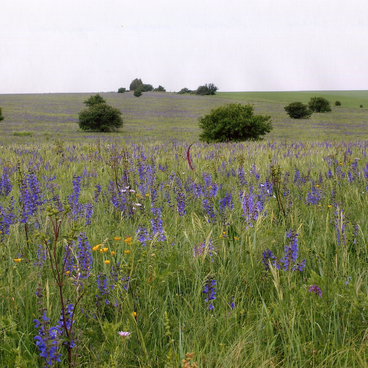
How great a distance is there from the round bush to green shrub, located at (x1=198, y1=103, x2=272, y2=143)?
46.7 feet

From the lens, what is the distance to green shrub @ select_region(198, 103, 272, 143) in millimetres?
14969

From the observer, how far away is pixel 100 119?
2822cm

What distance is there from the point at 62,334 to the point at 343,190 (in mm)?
3527

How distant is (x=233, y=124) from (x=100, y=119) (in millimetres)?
16376

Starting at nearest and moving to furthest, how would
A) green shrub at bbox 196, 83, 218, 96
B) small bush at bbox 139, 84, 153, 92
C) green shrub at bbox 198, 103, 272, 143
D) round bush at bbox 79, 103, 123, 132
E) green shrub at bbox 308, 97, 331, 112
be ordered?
1. green shrub at bbox 198, 103, 272, 143
2. round bush at bbox 79, 103, 123, 132
3. green shrub at bbox 308, 97, 331, 112
4. green shrub at bbox 196, 83, 218, 96
5. small bush at bbox 139, 84, 153, 92

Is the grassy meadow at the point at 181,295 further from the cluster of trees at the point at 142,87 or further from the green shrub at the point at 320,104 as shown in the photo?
the cluster of trees at the point at 142,87

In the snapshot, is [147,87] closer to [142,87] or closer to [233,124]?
[142,87]

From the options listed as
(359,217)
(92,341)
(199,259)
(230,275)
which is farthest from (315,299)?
(359,217)

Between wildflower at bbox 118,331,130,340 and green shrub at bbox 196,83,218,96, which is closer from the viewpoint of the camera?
wildflower at bbox 118,331,130,340

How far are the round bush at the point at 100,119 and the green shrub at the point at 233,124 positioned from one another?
46.7ft

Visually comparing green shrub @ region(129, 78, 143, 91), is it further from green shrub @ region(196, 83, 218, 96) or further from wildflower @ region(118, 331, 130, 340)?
wildflower @ region(118, 331, 130, 340)

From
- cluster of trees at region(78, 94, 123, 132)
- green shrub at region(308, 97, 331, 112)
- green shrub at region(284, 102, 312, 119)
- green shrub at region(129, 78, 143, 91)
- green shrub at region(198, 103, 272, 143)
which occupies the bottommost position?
green shrub at region(198, 103, 272, 143)

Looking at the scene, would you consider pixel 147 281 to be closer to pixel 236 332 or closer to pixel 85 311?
pixel 85 311

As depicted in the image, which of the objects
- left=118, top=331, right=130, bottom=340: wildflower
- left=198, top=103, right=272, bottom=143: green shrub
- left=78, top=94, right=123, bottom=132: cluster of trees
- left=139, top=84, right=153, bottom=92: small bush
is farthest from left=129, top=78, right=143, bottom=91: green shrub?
left=118, top=331, right=130, bottom=340: wildflower
